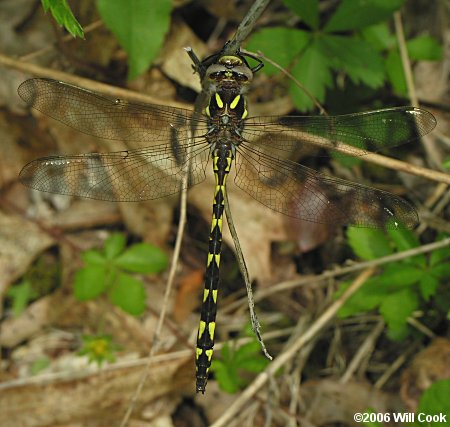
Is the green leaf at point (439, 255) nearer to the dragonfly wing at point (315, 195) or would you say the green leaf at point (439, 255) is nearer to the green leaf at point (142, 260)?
the dragonfly wing at point (315, 195)

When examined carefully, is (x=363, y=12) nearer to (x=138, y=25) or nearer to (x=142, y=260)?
(x=138, y=25)

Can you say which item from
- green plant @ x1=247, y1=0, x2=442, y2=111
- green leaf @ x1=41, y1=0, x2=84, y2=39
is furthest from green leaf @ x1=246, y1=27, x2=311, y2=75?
green leaf @ x1=41, y1=0, x2=84, y2=39

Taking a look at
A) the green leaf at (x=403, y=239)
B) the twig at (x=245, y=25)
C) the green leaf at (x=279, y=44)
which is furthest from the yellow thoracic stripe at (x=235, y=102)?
the green leaf at (x=403, y=239)

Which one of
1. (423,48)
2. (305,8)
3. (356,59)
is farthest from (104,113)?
(423,48)

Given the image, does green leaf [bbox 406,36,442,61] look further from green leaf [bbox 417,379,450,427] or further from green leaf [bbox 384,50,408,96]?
green leaf [bbox 417,379,450,427]

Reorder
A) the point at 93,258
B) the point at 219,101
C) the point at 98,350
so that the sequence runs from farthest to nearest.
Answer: the point at 93,258 < the point at 98,350 < the point at 219,101

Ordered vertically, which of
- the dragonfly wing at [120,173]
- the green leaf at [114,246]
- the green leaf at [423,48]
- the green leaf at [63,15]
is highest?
the green leaf at [423,48]
